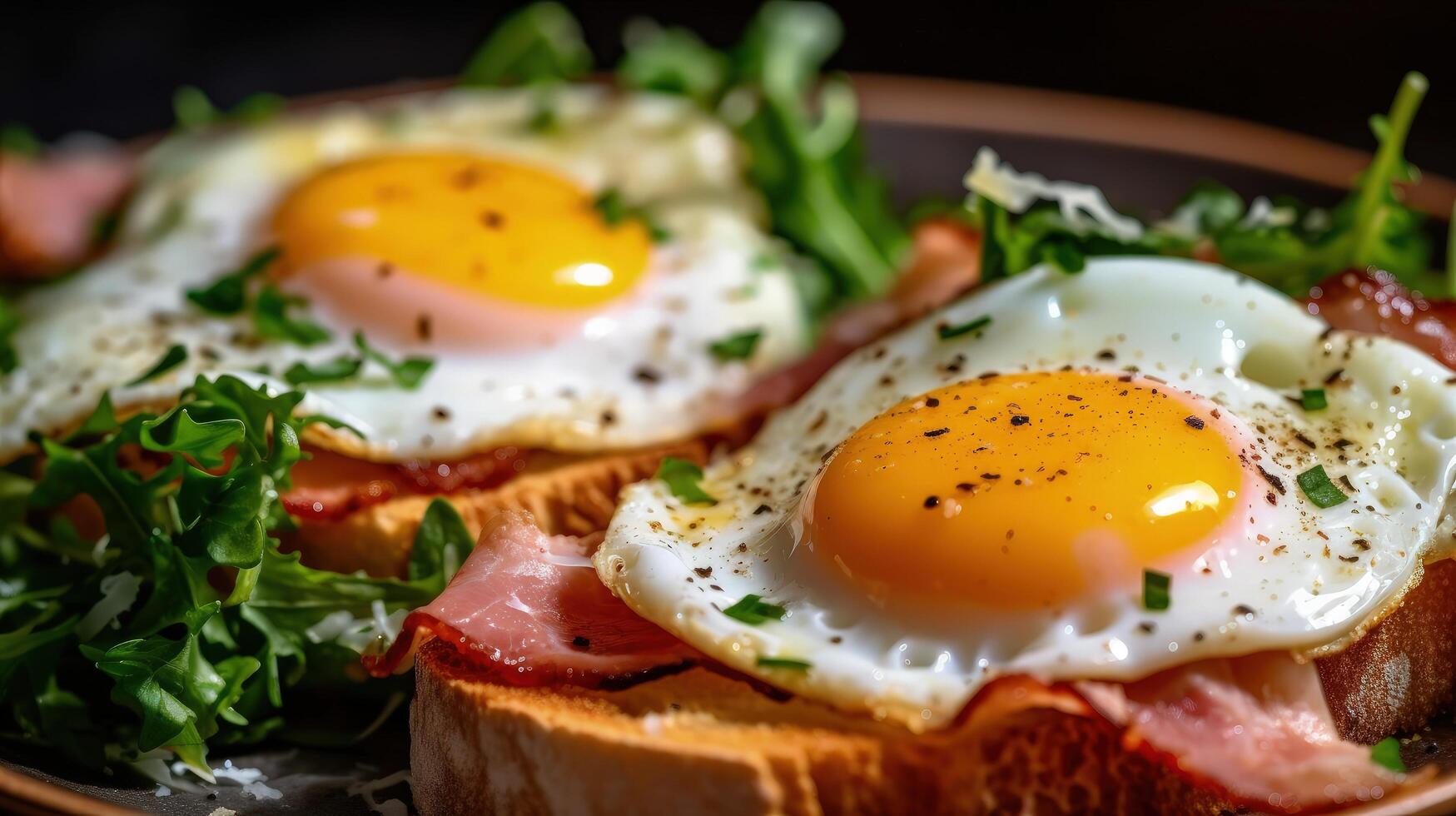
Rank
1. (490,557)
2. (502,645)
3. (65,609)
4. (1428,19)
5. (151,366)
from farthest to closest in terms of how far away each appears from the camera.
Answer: (1428,19) < (151,366) < (65,609) < (490,557) < (502,645)

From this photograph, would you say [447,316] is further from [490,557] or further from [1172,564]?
[1172,564]

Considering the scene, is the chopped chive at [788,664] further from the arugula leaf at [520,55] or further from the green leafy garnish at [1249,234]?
the arugula leaf at [520,55]

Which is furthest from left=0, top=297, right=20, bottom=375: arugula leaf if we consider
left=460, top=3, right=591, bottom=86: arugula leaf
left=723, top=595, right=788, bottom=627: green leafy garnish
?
left=723, top=595, right=788, bottom=627: green leafy garnish

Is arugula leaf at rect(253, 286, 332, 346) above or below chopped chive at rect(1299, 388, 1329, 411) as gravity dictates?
below

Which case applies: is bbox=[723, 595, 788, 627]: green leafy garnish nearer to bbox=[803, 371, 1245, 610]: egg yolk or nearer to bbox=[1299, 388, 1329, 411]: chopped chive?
bbox=[803, 371, 1245, 610]: egg yolk

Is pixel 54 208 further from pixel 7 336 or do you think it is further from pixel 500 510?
pixel 500 510

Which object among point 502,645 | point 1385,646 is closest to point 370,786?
point 502,645
